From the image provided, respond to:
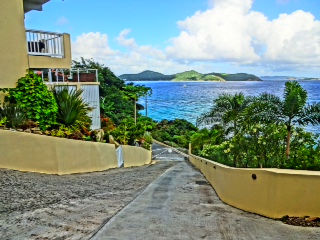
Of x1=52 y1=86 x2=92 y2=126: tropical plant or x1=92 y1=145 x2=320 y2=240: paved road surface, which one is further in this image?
x1=52 y1=86 x2=92 y2=126: tropical plant

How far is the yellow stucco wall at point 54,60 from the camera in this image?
446 inches

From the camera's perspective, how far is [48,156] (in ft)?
27.5

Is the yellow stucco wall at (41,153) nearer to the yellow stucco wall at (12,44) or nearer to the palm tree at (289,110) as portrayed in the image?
the yellow stucco wall at (12,44)

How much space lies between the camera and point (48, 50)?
40.0 feet

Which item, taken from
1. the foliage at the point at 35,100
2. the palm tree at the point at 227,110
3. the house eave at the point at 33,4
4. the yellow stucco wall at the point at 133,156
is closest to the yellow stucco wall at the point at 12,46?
the foliage at the point at 35,100

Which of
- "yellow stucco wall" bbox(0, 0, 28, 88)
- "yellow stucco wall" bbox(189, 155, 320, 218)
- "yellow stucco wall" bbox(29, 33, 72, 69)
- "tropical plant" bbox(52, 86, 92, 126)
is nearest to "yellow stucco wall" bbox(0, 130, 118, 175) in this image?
→ "tropical plant" bbox(52, 86, 92, 126)

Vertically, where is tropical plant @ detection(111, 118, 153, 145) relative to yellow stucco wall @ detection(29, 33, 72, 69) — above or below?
below

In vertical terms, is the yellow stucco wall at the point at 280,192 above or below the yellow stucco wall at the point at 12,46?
below

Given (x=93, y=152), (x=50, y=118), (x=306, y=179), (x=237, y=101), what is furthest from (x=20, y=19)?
(x=237, y=101)

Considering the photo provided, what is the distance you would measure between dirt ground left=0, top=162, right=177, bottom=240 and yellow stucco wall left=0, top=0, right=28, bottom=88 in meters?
4.28

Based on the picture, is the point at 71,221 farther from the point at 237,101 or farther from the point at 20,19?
the point at 237,101

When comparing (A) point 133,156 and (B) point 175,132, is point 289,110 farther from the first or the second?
(B) point 175,132

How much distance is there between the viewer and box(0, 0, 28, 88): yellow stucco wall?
10156 millimetres

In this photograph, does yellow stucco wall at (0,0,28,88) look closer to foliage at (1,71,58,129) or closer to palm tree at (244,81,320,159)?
foliage at (1,71,58,129)
